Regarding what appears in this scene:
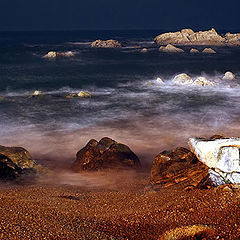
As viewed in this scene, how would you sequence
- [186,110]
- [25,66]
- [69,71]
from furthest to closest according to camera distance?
[25,66]
[69,71]
[186,110]

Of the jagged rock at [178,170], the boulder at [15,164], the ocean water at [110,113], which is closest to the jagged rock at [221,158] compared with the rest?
the jagged rock at [178,170]

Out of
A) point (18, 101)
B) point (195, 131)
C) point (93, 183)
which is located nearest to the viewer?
point (93, 183)

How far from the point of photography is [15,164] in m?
15.0

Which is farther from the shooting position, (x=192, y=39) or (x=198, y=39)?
(x=192, y=39)

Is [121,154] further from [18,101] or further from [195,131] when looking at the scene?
[18,101]

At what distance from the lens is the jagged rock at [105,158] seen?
15594 millimetres

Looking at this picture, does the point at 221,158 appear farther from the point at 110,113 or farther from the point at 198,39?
the point at 198,39

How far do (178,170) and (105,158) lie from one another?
443 centimetres

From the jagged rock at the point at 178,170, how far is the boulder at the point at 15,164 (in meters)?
5.72

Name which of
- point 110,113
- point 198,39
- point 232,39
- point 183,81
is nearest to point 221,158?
point 110,113

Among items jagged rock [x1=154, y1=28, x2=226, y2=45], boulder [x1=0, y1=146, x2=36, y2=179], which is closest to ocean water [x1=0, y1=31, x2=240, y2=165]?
boulder [x1=0, y1=146, x2=36, y2=179]

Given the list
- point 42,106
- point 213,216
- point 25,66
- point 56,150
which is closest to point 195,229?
point 213,216

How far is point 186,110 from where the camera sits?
30484mm

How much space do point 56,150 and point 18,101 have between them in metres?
16.4
